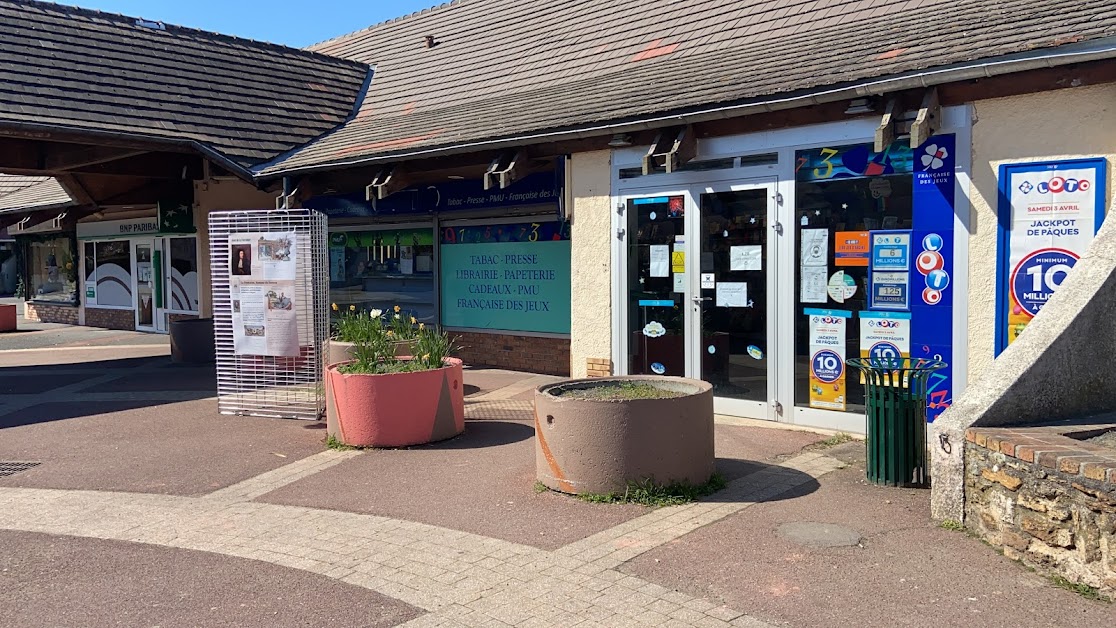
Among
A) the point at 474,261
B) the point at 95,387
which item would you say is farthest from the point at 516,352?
the point at 95,387

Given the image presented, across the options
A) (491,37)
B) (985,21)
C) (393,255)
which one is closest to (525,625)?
(985,21)

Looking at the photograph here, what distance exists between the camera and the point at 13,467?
25.9 ft

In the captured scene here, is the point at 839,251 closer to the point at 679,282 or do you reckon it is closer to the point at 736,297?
the point at 736,297

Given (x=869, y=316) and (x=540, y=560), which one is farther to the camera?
(x=869, y=316)

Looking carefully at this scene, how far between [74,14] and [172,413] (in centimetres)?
825

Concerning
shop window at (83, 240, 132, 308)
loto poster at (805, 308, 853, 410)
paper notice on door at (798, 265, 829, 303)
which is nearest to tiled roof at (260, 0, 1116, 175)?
paper notice on door at (798, 265, 829, 303)

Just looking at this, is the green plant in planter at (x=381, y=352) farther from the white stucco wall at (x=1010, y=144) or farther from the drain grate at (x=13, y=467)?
the white stucco wall at (x=1010, y=144)

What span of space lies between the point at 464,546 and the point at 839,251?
4491 mm

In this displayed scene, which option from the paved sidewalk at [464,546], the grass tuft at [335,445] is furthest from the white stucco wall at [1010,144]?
the grass tuft at [335,445]

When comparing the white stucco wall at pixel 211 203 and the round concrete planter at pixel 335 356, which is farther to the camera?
the white stucco wall at pixel 211 203

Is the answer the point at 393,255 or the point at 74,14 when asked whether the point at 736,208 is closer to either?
the point at 393,255

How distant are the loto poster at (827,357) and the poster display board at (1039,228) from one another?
1.34 m

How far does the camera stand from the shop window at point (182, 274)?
1939 centimetres

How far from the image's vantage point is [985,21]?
820 cm
